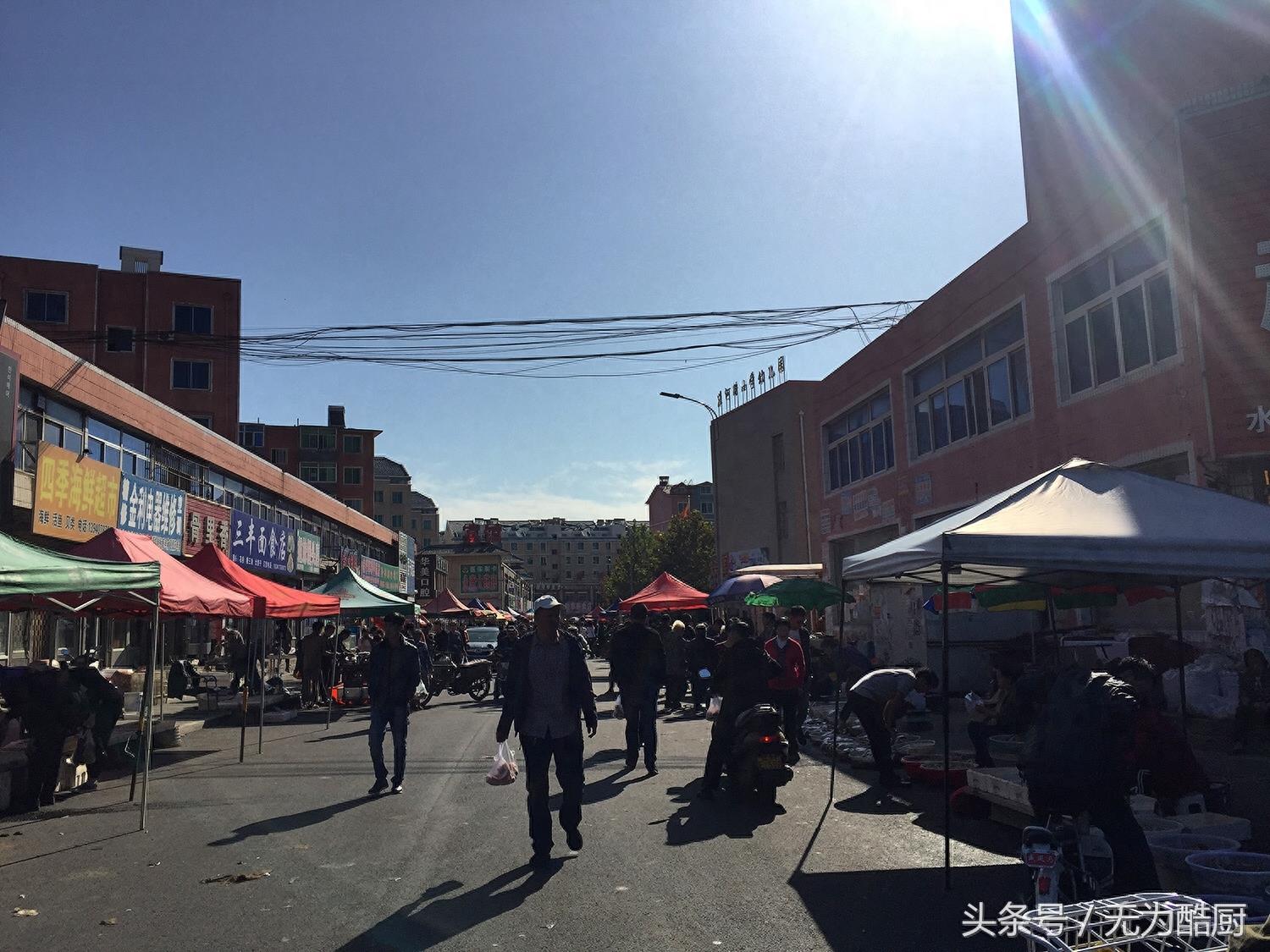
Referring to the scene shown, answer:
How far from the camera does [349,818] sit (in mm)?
9070

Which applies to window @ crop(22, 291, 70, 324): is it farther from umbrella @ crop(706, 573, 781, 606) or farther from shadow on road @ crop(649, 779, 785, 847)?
shadow on road @ crop(649, 779, 785, 847)

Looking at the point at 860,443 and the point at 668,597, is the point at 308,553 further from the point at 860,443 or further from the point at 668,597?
the point at 860,443

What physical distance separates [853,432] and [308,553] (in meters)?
25.5

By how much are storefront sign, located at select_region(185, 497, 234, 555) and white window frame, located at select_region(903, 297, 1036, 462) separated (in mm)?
19522

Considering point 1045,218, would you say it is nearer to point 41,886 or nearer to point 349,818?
point 349,818

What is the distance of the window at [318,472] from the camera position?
80938 millimetres

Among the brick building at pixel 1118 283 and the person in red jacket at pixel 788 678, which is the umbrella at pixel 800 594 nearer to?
the brick building at pixel 1118 283

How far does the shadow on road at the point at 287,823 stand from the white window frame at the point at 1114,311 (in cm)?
1277

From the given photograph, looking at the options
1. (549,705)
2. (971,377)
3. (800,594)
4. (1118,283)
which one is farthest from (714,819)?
(971,377)

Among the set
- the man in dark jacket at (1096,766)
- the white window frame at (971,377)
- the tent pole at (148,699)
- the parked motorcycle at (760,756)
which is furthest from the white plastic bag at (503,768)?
the white window frame at (971,377)

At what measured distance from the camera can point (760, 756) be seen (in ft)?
30.6

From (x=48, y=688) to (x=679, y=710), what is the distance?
1289 cm

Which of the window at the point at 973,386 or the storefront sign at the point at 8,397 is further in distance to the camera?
the window at the point at 973,386

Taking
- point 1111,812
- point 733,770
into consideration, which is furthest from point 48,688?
point 1111,812
